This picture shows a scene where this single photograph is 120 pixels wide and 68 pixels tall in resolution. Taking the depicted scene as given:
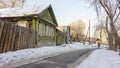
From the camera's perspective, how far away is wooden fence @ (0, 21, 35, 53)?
16.0 m

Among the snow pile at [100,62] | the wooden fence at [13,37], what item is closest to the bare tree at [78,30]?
the wooden fence at [13,37]

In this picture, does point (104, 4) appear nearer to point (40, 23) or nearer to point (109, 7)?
point (109, 7)

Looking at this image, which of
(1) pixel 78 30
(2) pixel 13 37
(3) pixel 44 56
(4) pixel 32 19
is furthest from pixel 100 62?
(1) pixel 78 30

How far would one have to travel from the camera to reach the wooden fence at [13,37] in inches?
631

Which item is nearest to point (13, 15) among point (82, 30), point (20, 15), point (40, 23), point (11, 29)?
point (20, 15)

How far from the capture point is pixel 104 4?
Result: 90.2 feet

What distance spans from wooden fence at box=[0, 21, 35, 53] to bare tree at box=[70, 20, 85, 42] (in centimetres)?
6386

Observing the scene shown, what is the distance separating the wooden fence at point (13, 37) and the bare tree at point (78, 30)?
210 feet

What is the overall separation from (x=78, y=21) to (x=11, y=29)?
77.9 metres

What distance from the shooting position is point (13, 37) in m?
17.7

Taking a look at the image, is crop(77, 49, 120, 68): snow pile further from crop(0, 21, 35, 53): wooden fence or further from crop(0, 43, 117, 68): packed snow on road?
crop(0, 21, 35, 53): wooden fence

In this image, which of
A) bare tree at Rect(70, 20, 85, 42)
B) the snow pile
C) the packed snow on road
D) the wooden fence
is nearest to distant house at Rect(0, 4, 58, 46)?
the wooden fence

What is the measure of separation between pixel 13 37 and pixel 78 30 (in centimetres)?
7153

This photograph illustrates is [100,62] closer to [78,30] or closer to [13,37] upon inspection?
[13,37]
